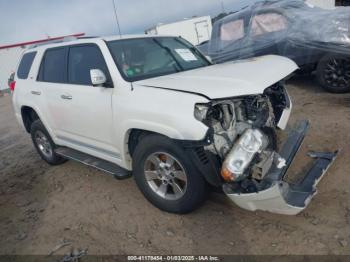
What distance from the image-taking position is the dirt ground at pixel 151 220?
9.28 feet

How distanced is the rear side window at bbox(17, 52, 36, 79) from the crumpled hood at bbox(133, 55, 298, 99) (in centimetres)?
266

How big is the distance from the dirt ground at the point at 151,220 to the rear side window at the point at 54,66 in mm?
1488

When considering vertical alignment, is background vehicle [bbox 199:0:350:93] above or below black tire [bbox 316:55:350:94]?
above

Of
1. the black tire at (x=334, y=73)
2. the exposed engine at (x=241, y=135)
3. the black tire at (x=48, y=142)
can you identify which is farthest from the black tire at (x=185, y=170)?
the black tire at (x=334, y=73)

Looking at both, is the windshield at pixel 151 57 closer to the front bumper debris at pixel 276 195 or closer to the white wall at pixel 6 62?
the front bumper debris at pixel 276 195

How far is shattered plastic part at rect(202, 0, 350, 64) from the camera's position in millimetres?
6340

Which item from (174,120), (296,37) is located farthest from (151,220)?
(296,37)

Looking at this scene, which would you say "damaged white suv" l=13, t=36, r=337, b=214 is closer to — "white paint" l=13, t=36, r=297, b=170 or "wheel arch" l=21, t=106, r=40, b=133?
"white paint" l=13, t=36, r=297, b=170

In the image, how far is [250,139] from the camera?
9.13 feet

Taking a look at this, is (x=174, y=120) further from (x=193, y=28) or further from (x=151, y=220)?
(x=193, y=28)

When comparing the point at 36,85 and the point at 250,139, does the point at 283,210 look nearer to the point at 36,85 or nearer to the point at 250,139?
the point at 250,139

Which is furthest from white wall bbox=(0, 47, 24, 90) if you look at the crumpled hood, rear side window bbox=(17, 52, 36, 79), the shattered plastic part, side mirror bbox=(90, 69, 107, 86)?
the crumpled hood

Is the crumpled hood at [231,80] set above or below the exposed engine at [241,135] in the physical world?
above

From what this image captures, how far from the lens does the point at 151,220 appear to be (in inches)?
132
